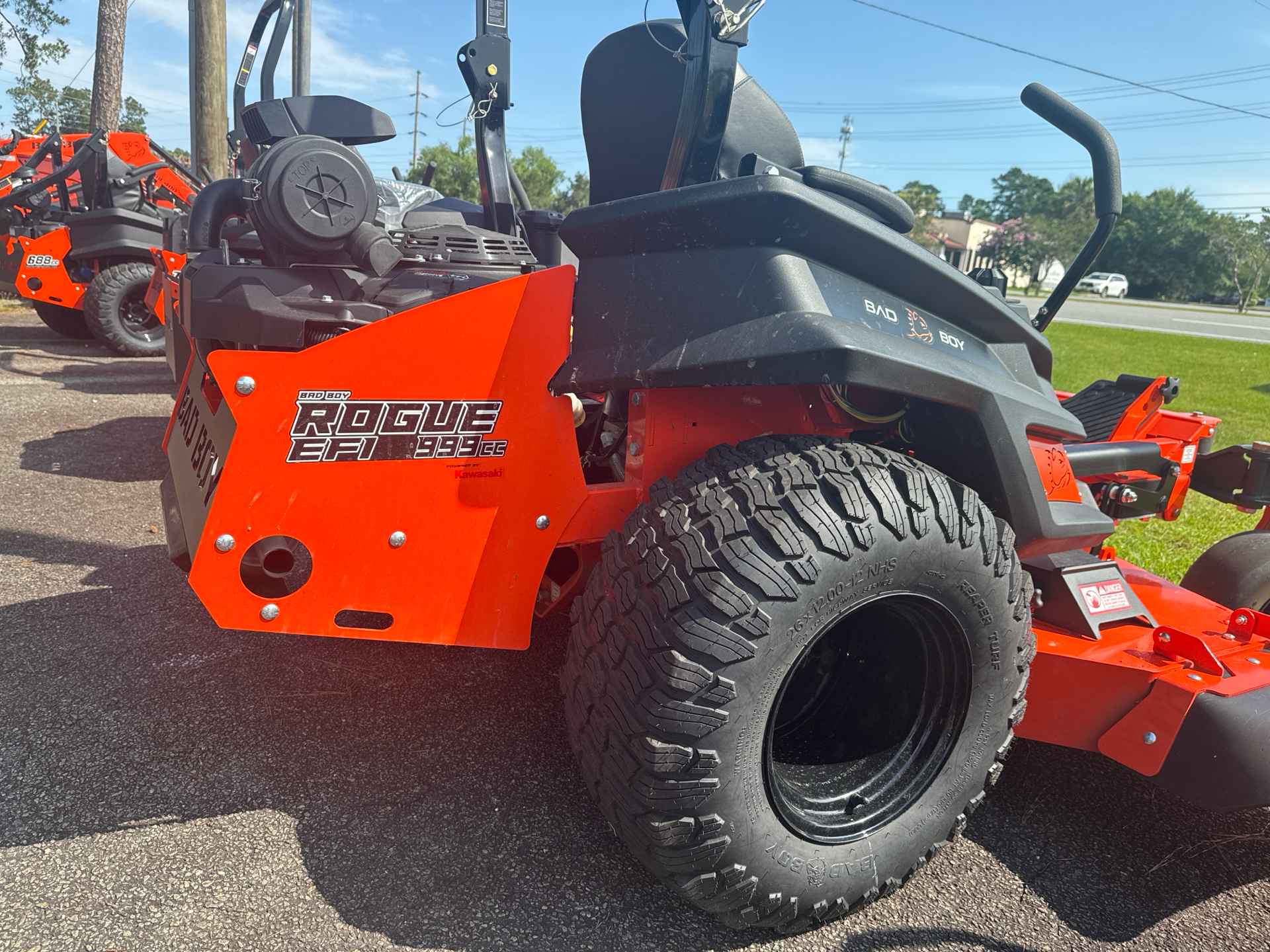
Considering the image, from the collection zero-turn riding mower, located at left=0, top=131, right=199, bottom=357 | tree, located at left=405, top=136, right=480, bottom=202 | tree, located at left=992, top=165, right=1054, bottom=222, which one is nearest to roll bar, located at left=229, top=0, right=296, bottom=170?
zero-turn riding mower, located at left=0, top=131, right=199, bottom=357

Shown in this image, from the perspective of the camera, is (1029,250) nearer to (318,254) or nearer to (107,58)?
(107,58)

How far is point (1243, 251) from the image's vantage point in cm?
5581

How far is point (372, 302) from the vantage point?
3.29 metres

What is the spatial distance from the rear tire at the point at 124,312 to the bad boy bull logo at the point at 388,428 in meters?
7.65

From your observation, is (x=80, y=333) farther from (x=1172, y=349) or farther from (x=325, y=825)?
(x=1172, y=349)

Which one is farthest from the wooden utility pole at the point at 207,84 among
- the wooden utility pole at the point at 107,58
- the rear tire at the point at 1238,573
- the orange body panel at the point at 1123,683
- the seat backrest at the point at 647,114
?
the orange body panel at the point at 1123,683

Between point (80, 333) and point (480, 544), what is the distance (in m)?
9.39

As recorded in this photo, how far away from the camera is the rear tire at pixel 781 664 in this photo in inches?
61.1

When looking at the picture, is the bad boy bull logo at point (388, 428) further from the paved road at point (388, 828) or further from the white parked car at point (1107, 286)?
the white parked car at point (1107, 286)

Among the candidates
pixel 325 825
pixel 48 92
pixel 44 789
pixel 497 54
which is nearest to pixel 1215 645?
pixel 325 825

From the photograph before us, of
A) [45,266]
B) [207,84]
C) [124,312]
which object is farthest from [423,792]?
[207,84]

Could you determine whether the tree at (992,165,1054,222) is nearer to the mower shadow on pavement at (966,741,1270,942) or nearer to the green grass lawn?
the green grass lawn

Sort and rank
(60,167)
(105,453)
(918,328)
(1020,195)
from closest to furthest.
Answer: (918,328) < (105,453) < (60,167) < (1020,195)

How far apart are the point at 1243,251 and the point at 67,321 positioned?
2592 inches
